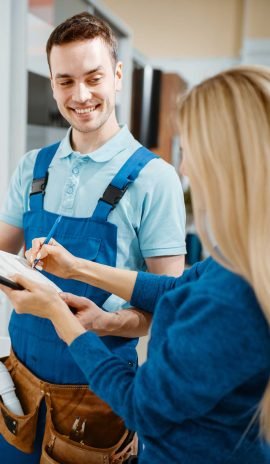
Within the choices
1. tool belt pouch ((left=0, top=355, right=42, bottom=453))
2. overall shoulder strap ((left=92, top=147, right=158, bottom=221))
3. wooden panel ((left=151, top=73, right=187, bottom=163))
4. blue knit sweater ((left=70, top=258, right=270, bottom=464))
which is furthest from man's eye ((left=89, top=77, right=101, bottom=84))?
wooden panel ((left=151, top=73, right=187, bottom=163))

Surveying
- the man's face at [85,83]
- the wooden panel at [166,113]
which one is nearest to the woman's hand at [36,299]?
the man's face at [85,83]

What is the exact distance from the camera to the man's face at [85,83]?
1.13 m

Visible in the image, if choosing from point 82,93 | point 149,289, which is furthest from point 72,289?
point 82,93

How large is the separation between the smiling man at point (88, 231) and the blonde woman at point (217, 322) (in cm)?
31

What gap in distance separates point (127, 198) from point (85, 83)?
1.11 feet

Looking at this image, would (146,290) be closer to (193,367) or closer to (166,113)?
(193,367)

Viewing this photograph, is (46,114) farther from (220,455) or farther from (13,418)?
(220,455)

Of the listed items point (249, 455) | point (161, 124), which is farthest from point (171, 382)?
point (161, 124)

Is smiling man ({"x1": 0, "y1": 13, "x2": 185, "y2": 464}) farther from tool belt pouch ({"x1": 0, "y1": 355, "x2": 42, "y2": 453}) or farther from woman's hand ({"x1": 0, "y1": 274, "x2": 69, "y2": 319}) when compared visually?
woman's hand ({"x1": 0, "y1": 274, "x2": 69, "y2": 319})

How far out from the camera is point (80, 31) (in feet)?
3.68

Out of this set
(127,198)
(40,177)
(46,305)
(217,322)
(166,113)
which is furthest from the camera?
(166,113)

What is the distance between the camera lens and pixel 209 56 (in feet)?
18.6

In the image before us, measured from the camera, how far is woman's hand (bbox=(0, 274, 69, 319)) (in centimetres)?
88

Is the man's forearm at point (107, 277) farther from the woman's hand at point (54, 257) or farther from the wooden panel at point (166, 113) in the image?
the wooden panel at point (166, 113)
